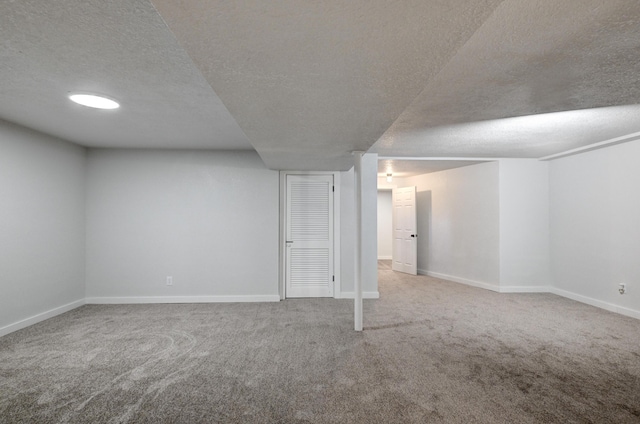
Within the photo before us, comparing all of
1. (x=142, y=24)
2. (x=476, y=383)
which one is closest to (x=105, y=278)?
(x=142, y=24)

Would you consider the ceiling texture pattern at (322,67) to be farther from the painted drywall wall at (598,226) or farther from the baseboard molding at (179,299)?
the baseboard molding at (179,299)

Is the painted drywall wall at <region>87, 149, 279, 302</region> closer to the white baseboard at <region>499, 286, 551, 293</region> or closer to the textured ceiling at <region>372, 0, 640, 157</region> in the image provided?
the textured ceiling at <region>372, 0, 640, 157</region>

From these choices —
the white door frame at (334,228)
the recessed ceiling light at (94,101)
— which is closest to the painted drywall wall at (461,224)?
the white door frame at (334,228)

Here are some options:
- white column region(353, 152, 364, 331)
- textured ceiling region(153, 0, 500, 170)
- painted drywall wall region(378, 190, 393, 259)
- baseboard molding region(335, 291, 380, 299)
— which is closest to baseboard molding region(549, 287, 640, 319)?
baseboard molding region(335, 291, 380, 299)

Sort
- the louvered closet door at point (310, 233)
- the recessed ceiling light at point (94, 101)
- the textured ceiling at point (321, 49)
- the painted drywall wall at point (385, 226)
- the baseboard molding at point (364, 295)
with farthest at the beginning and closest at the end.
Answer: the painted drywall wall at point (385, 226) → the louvered closet door at point (310, 233) → the baseboard molding at point (364, 295) → the recessed ceiling light at point (94, 101) → the textured ceiling at point (321, 49)

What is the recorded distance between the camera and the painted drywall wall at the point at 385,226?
32.2ft

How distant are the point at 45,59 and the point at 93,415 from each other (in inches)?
92.5

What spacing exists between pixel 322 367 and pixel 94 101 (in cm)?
306

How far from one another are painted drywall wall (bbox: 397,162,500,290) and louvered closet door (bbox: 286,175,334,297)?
2.88 m

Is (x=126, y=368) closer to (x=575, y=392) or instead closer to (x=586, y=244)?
(x=575, y=392)

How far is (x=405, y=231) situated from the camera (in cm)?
729

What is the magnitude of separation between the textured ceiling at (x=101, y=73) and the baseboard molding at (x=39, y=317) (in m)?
2.28

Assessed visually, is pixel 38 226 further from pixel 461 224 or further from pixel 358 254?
pixel 461 224

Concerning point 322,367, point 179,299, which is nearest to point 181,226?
point 179,299
